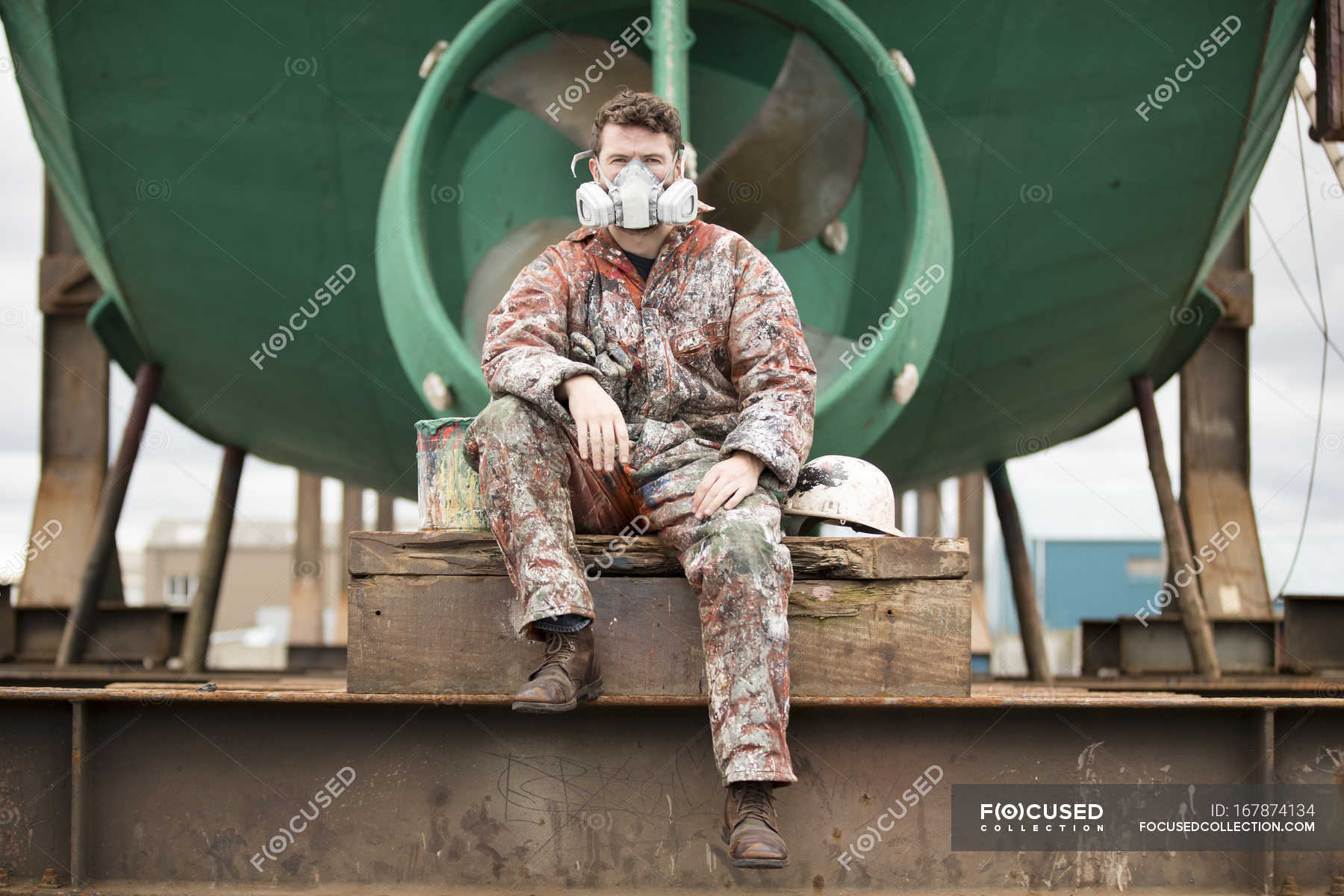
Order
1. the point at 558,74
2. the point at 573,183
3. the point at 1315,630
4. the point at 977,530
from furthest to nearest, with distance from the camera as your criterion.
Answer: the point at 977,530
the point at 1315,630
the point at 573,183
the point at 558,74

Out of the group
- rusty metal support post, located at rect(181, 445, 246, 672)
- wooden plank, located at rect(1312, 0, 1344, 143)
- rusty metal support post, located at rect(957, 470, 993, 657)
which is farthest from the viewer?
rusty metal support post, located at rect(957, 470, 993, 657)

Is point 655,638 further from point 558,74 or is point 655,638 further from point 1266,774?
point 558,74

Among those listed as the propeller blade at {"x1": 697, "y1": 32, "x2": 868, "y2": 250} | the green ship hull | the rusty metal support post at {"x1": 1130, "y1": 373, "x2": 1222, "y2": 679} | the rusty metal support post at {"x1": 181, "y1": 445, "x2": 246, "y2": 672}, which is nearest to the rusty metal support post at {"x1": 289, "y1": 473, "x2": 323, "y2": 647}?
the rusty metal support post at {"x1": 181, "y1": 445, "x2": 246, "y2": 672}

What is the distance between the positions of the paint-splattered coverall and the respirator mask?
154mm

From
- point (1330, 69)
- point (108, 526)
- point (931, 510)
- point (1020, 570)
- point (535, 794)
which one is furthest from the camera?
point (931, 510)

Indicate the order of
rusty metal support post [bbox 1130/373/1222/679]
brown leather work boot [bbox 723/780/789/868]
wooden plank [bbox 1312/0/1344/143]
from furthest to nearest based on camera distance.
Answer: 1. rusty metal support post [bbox 1130/373/1222/679]
2. wooden plank [bbox 1312/0/1344/143]
3. brown leather work boot [bbox 723/780/789/868]

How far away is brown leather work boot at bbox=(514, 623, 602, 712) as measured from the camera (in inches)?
103

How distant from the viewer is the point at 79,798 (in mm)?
2889

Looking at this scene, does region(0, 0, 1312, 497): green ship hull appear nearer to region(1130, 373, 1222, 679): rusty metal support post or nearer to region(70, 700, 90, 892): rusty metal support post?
region(1130, 373, 1222, 679): rusty metal support post

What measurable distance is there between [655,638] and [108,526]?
6929mm

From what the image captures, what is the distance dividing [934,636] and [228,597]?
1802 inches

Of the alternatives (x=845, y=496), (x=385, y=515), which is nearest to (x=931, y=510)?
(x=385, y=515)

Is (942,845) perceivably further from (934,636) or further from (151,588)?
(151,588)

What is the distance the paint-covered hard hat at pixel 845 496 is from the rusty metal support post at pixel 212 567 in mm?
7428
